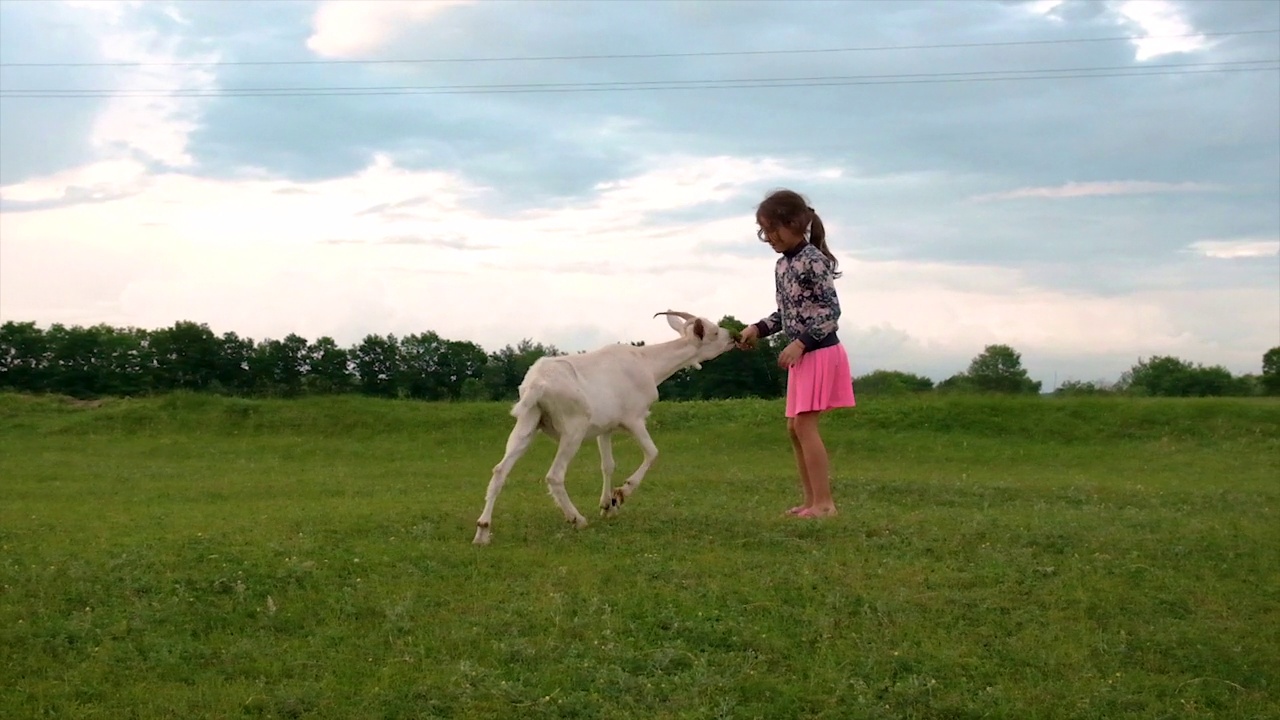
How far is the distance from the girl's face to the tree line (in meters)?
17.0

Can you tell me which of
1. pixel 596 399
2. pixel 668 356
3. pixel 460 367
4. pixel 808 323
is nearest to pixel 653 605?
pixel 596 399

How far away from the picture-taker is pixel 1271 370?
28.6 metres

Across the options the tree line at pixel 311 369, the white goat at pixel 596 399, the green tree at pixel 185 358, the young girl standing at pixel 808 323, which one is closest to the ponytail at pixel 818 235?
the young girl standing at pixel 808 323

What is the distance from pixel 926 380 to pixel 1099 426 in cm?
705

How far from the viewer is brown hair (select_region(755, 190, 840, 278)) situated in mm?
8984

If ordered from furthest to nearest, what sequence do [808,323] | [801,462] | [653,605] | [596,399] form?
[801,462], [596,399], [808,323], [653,605]

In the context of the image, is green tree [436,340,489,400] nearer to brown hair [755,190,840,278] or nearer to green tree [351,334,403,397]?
green tree [351,334,403,397]

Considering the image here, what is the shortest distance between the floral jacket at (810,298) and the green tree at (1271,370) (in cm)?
2319

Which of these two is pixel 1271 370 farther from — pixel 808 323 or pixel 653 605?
pixel 653 605

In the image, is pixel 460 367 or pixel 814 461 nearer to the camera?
pixel 814 461

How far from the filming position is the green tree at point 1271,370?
28078 millimetres

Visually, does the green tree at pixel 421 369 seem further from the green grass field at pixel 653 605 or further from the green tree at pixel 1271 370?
the green tree at pixel 1271 370

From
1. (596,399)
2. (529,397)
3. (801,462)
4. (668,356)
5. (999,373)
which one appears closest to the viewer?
→ (529,397)

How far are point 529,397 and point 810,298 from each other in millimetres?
2290
